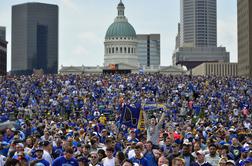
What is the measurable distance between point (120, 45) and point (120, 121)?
158058 mm

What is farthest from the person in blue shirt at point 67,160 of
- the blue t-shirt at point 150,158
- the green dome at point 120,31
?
the green dome at point 120,31

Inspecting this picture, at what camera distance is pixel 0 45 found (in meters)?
153

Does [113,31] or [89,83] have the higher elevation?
[113,31]

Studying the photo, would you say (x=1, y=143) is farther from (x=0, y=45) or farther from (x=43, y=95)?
(x=0, y=45)

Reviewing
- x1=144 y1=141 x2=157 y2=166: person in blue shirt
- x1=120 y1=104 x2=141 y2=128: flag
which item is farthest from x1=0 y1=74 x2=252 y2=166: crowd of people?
x1=120 y1=104 x2=141 y2=128: flag

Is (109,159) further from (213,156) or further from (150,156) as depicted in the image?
(213,156)

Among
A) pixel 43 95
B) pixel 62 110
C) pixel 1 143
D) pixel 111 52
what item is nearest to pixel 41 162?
pixel 1 143

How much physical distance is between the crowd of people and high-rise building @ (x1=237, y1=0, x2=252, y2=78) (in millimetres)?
62540

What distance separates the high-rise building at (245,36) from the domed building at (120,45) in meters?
39.1

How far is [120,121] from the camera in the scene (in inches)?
878

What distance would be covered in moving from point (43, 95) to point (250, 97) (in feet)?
48.9

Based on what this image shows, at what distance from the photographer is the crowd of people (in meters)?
14.2

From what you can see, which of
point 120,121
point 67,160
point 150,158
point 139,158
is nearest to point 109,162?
point 139,158

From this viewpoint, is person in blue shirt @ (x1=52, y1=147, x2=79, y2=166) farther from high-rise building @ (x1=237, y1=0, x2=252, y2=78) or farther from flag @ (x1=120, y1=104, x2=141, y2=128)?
high-rise building @ (x1=237, y1=0, x2=252, y2=78)
